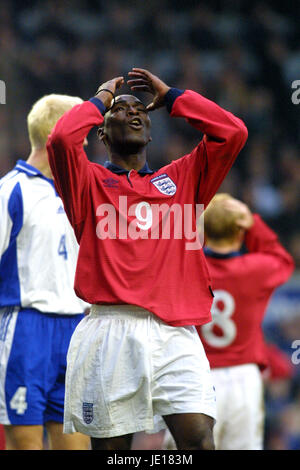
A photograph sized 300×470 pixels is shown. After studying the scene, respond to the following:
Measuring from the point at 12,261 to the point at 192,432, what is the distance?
1490 millimetres

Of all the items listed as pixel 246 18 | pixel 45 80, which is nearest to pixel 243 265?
pixel 45 80

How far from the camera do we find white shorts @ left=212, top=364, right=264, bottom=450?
5137 mm

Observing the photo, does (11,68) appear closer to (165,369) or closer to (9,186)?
(9,186)

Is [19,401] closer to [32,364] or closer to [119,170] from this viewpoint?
[32,364]

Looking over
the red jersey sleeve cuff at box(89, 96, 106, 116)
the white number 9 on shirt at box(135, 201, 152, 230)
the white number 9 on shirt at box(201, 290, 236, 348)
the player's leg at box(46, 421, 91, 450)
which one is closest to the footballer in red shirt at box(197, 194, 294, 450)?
the white number 9 on shirt at box(201, 290, 236, 348)

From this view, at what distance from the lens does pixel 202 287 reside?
3332mm

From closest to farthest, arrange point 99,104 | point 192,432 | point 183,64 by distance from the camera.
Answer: point 192,432 < point 99,104 < point 183,64

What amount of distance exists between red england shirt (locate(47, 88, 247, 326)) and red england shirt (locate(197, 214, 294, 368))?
1.80 m

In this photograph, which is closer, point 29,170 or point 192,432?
point 192,432

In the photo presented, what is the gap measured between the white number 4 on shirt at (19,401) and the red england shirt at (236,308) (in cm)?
147

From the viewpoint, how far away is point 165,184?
3.41 m

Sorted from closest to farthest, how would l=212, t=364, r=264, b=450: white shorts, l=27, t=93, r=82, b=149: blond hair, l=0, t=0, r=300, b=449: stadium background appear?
l=27, t=93, r=82, b=149: blond hair → l=212, t=364, r=264, b=450: white shorts → l=0, t=0, r=300, b=449: stadium background

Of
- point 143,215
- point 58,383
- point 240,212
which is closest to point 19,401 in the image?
point 58,383

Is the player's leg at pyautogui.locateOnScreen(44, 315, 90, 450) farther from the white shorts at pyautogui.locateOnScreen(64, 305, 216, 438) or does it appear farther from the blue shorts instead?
the white shorts at pyautogui.locateOnScreen(64, 305, 216, 438)
